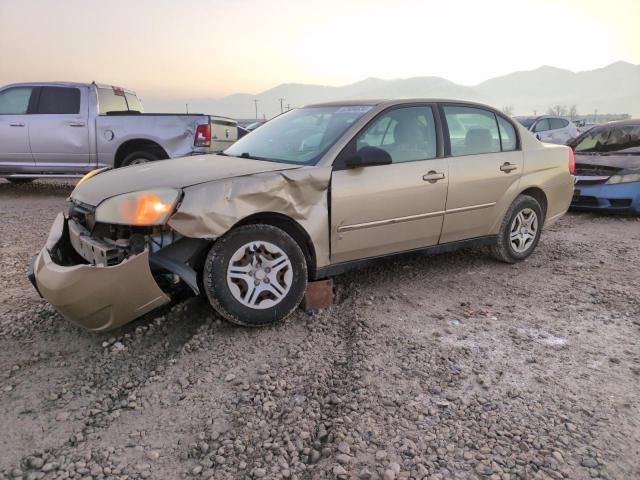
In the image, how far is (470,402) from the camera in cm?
269

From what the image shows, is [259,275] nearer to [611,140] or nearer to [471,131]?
[471,131]

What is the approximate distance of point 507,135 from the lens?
16.1 feet

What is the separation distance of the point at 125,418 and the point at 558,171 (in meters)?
4.69

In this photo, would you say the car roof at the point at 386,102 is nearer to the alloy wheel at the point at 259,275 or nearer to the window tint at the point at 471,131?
the window tint at the point at 471,131

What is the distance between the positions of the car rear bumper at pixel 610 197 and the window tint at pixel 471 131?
141 inches

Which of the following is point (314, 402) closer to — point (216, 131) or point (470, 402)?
point (470, 402)

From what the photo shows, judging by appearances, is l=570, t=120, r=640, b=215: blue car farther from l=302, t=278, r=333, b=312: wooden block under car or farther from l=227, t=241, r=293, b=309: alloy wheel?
l=227, t=241, r=293, b=309: alloy wheel

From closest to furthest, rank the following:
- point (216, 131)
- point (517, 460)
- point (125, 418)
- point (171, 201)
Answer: point (517, 460)
point (125, 418)
point (171, 201)
point (216, 131)

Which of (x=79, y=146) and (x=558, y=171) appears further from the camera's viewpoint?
(x=79, y=146)

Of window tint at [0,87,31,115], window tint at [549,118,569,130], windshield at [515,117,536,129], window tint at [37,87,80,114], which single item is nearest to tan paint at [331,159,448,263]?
window tint at [37,87,80,114]

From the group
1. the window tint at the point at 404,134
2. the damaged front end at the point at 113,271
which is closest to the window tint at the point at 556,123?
the window tint at the point at 404,134

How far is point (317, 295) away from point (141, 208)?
1.45m

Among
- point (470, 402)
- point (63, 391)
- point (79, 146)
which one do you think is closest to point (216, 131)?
point (79, 146)

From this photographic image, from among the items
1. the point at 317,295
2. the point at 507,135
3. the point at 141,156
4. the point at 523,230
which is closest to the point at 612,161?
the point at 523,230
